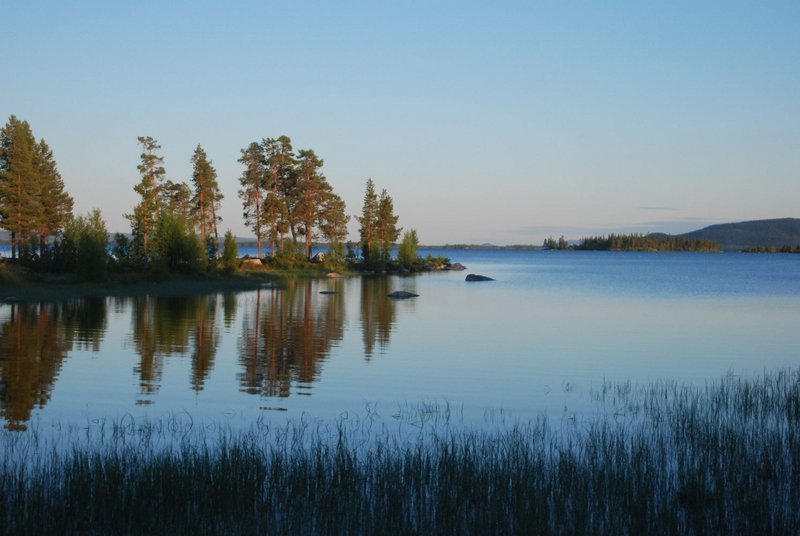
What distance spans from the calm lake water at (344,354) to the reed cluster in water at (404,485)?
2696mm

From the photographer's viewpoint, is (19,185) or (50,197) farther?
(50,197)

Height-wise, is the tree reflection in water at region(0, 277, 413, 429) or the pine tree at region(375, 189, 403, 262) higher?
the pine tree at region(375, 189, 403, 262)

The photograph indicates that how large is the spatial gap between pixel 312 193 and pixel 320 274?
12368 mm

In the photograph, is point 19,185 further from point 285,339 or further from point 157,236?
point 285,339

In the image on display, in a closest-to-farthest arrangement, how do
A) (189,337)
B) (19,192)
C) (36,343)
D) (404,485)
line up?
(404,485) < (36,343) < (189,337) < (19,192)

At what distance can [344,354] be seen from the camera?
905 inches

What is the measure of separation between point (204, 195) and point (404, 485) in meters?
70.1

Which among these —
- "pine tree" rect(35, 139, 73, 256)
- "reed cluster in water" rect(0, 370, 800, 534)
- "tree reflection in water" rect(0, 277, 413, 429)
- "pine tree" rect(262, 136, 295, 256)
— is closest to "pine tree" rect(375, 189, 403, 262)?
"pine tree" rect(262, 136, 295, 256)

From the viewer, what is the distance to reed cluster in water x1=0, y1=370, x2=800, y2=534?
8.13 metres

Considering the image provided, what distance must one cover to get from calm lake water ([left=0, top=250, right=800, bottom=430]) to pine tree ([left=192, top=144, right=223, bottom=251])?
3438 centimetres

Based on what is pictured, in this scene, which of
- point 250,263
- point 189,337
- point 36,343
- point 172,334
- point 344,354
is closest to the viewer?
point 36,343

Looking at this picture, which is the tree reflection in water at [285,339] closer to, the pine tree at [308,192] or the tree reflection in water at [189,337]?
the tree reflection in water at [189,337]

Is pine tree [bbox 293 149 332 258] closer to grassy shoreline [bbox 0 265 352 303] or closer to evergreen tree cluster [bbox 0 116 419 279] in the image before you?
evergreen tree cluster [bbox 0 116 419 279]

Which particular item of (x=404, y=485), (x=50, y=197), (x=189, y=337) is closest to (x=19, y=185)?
(x=50, y=197)
